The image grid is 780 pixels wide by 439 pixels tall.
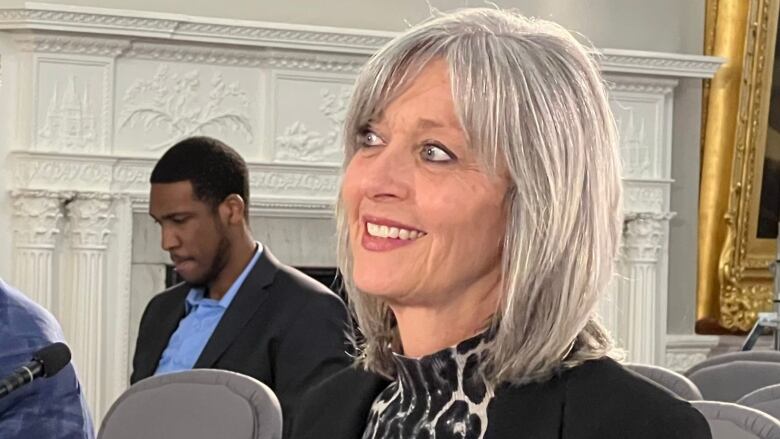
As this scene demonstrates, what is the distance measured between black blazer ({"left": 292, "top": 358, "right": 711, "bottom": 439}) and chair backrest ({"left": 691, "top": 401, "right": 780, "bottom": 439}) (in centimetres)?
105

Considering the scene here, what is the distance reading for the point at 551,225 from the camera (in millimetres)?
1370

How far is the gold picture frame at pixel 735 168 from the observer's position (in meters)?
8.18

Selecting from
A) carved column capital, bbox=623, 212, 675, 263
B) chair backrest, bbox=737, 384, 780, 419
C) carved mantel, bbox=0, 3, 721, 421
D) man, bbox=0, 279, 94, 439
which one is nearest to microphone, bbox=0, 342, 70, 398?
man, bbox=0, 279, 94, 439

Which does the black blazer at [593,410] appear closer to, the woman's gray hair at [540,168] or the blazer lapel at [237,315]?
the woman's gray hair at [540,168]

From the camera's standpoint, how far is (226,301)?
168 inches

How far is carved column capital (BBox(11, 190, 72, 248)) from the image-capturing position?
6730mm

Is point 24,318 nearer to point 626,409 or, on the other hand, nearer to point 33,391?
point 33,391

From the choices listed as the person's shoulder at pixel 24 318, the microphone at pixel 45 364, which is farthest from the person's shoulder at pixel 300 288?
the microphone at pixel 45 364

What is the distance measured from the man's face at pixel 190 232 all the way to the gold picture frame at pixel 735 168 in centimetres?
443

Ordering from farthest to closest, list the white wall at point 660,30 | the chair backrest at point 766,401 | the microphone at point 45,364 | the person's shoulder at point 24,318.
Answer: the white wall at point 660,30 → the chair backrest at point 766,401 → the person's shoulder at point 24,318 → the microphone at point 45,364

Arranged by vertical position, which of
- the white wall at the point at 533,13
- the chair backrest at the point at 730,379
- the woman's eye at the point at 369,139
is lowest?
the chair backrest at the point at 730,379

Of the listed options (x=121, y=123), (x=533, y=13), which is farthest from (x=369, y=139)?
(x=533, y=13)

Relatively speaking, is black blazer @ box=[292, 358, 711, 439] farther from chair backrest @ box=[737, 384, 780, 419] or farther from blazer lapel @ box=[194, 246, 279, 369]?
blazer lapel @ box=[194, 246, 279, 369]

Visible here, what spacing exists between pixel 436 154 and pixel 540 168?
0.31ft
